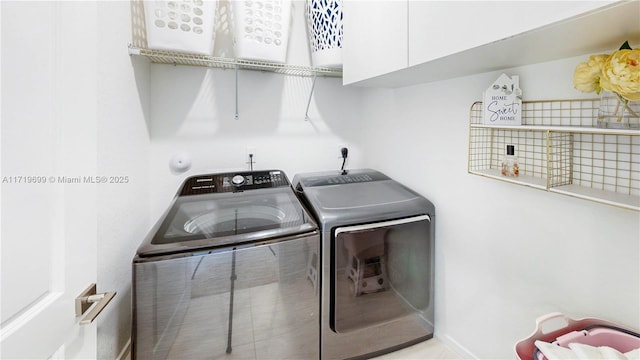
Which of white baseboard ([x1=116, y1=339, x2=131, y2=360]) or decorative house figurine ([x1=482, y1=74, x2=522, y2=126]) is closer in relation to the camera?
decorative house figurine ([x1=482, y1=74, x2=522, y2=126])

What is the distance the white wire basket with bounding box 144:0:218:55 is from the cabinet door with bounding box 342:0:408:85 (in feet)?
2.48

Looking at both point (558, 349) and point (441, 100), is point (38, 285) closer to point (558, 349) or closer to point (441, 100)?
point (558, 349)

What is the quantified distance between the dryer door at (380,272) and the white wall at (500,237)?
144mm

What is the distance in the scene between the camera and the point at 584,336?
2.92ft

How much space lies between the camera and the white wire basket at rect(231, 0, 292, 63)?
150 centimetres

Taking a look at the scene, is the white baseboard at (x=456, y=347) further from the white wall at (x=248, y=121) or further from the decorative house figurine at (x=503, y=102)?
the white wall at (x=248, y=121)

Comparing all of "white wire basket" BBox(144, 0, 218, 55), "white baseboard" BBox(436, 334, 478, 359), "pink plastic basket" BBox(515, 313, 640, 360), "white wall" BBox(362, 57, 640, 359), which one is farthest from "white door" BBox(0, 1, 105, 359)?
"white baseboard" BBox(436, 334, 478, 359)

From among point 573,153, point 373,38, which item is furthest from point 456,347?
point 373,38

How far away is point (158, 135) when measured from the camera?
1.75 m

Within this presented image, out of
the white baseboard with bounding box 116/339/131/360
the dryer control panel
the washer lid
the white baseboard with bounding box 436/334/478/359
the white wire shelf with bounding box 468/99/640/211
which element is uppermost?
the white wire shelf with bounding box 468/99/640/211

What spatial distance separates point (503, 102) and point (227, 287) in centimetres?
138

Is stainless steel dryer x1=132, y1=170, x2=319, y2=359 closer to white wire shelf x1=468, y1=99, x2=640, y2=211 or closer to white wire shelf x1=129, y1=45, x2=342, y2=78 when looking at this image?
white wire shelf x1=129, y1=45, x2=342, y2=78

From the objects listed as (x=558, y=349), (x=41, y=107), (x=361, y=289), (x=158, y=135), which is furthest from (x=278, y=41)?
A: (x=558, y=349)

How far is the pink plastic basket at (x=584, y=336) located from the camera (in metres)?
0.83
